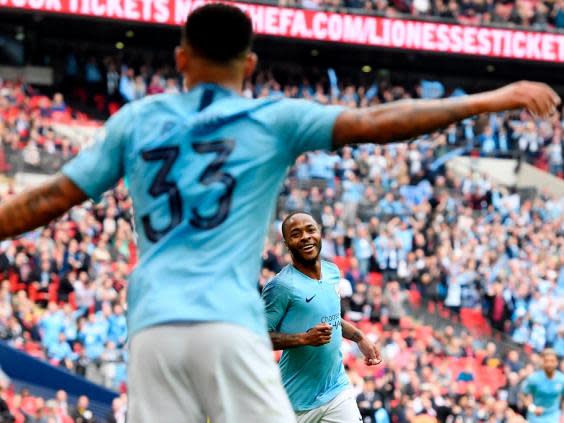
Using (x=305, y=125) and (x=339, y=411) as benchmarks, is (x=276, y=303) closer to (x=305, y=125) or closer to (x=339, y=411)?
(x=339, y=411)

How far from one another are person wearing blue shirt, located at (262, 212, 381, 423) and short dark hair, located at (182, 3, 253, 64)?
454 cm

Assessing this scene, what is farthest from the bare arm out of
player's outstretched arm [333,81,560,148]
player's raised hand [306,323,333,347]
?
player's outstretched arm [333,81,560,148]

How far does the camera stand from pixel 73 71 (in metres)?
36.0

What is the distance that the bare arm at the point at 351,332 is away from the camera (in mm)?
9415

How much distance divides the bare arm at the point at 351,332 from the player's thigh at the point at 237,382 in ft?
16.6

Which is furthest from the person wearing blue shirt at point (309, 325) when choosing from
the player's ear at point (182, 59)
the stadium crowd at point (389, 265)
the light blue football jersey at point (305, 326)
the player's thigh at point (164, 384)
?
the stadium crowd at point (389, 265)

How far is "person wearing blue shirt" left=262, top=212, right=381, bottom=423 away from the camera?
9.02 meters

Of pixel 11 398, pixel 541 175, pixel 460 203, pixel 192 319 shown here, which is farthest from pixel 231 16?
pixel 541 175

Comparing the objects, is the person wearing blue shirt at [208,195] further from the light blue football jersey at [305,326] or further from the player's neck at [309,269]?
the player's neck at [309,269]

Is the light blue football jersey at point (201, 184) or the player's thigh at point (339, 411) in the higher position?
the light blue football jersey at point (201, 184)

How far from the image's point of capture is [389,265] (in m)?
27.2

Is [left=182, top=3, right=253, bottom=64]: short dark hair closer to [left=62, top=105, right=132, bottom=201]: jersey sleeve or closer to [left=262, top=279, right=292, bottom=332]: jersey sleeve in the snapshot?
[left=62, top=105, right=132, bottom=201]: jersey sleeve

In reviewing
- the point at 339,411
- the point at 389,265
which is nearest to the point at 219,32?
the point at 339,411

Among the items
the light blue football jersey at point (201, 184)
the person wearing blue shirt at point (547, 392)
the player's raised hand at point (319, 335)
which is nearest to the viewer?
the light blue football jersey at point (201, 184)
